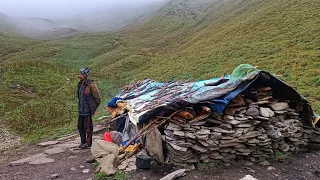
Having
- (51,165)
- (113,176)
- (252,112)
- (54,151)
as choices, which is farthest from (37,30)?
(252,112)

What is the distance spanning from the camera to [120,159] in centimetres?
820

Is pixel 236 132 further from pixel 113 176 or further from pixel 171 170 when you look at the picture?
pixel 113 176

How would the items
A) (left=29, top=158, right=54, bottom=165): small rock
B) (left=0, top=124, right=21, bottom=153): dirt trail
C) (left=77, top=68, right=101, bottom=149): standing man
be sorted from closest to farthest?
1. (left=29, top=158, right=54, bottom=165): small rock
2. (left=77, top=68, right=101, bottom=149): standing man
3. (left=0, top=124, right=21, bottom=153): dirt trail

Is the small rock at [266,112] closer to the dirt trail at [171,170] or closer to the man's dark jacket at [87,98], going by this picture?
the dirt trail at [171,170]

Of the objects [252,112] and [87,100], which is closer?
[252,112]

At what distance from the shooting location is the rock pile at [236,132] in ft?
24.9

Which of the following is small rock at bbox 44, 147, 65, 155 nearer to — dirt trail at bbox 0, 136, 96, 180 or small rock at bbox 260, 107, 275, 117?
dirt trail at bbox 0, 136, 96, 180

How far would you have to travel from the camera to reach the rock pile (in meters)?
7.58

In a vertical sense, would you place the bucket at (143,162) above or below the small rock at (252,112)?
below

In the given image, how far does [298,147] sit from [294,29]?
977 inches

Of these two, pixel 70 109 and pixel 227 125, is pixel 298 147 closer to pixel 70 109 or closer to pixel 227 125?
pixel 227 125

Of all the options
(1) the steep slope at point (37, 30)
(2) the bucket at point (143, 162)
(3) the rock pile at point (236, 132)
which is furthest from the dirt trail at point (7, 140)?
(1) the steep slope at point (37, 30)

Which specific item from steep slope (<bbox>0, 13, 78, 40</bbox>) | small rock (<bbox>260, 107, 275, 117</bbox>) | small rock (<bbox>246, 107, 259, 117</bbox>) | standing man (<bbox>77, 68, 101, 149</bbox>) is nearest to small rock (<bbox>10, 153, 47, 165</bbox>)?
standing man (<bbox>77, 68, 101, 149</bbox>)

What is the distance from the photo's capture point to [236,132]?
305 inches
